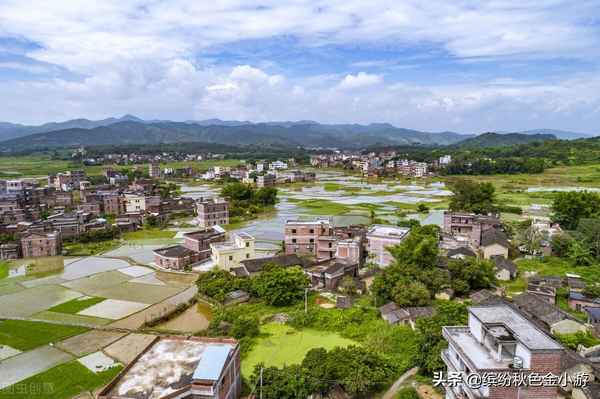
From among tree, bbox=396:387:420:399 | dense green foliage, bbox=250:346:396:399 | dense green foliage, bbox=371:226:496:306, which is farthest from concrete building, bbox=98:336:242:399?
dense green foliage, bbox=371:226:496:306

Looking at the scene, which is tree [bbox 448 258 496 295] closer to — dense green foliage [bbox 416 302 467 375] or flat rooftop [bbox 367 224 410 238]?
flat rooftop [bbox 367 224 410 238]

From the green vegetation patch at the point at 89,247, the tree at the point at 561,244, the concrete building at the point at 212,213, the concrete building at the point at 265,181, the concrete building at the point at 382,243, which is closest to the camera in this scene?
the concrete building at the point at 382,243

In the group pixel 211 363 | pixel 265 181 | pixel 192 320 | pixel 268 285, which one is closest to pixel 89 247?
pixel 192 320

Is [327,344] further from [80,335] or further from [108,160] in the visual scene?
[108,160]

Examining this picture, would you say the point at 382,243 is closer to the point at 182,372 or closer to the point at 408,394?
the point at 408,394

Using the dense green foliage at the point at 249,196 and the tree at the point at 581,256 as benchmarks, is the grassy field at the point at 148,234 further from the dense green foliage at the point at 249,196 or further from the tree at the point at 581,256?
the tree at the point at 581,256

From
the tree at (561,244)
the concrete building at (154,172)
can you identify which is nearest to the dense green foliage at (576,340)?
the tree at (561,244)

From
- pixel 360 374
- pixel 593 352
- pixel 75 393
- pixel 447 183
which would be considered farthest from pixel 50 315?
pixel 447 183

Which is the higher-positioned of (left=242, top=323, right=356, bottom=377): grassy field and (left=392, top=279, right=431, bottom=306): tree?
(left=392, top=279, right=431, bottom=306): tree
